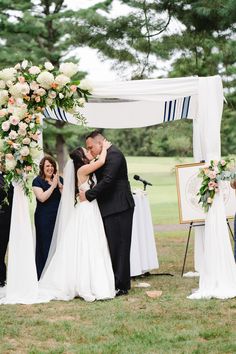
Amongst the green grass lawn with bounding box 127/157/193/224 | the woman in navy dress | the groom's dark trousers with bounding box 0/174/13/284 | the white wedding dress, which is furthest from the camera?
the green grass lawn with bounding box 127/157/193/224

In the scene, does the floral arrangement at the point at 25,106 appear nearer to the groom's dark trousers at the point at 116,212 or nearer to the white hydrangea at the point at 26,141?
the white hydrangea at the point at 26,141

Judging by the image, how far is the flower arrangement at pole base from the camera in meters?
8.03

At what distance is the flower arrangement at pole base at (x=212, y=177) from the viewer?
8029 millimetres

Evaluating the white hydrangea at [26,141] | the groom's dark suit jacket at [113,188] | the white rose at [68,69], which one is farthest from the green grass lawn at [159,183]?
the white hydrangea at [26,141]

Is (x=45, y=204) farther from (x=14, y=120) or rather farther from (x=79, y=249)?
(x=14, y=120)

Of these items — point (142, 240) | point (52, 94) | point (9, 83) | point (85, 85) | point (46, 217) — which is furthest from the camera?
point (142, 240)

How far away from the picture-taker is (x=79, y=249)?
813cm

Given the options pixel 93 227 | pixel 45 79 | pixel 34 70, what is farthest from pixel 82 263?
pixel 34 70

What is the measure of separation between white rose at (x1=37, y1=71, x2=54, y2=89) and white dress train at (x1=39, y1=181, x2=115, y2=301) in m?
1.32

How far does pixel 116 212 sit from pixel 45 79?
1.81 m

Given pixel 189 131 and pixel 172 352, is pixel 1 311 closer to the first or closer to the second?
pixel 172 352

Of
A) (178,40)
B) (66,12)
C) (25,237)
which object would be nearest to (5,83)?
(25,237)

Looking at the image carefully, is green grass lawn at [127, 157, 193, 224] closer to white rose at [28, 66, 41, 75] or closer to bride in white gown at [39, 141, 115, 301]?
bride in white gown at [39, 141, 115, 301]

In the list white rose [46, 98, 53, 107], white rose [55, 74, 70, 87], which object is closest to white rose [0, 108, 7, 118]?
white rose [46, 98, 53, 107]
